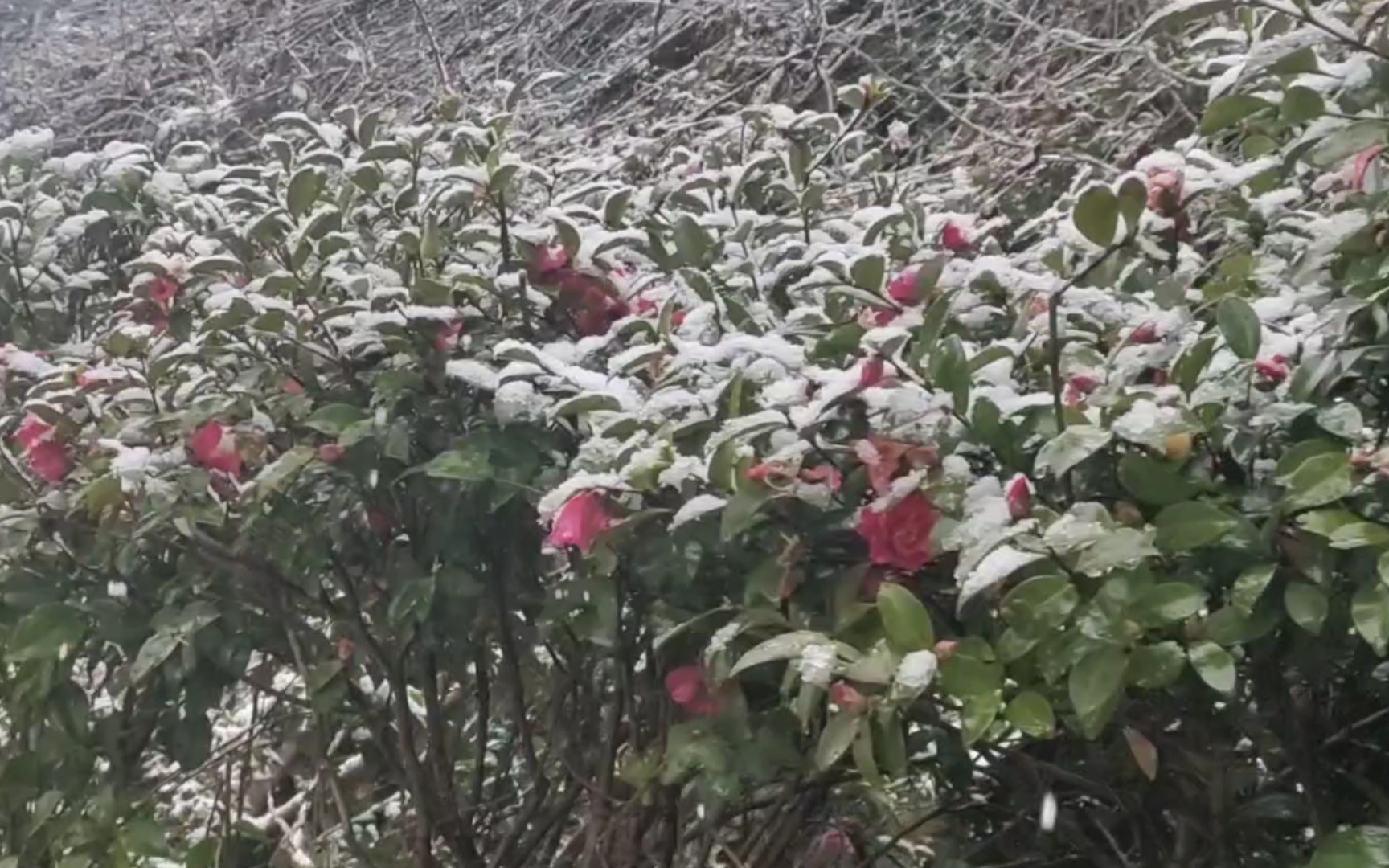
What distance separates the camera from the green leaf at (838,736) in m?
1.27

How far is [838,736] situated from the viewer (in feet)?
4.19

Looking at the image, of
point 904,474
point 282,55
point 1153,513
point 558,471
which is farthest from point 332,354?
point 282,55

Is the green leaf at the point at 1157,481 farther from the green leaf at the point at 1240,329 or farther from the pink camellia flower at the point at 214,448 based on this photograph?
the pink camellia flower at the point at 214,448

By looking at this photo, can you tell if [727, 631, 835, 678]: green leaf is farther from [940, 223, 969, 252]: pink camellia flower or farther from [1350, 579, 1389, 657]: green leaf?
[940, 223, 969, 252]: pink camellia flower

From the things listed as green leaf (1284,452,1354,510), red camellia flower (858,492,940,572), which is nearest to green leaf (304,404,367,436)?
red camellia flower (858,492,940,572)

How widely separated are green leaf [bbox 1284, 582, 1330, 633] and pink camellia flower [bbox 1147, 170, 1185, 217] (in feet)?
1.76

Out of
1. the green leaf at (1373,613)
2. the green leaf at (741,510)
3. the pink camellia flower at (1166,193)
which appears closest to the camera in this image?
the green leaf at (1373,613)

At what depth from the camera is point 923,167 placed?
3477 mm

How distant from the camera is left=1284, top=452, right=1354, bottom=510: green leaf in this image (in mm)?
1189

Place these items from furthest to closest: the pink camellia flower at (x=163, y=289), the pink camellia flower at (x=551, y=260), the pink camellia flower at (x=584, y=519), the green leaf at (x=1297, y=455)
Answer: the pink camellia flower at (x=163, y=289) → the pink camellia flower at (x=551, y=260) → the pink camellia flower at (x=584, y=519) → the green leaf at (x=1297, y=455)

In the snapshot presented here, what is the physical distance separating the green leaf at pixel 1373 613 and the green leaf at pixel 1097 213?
0.38m

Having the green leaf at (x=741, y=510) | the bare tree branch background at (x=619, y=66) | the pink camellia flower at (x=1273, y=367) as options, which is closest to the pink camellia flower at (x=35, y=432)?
the green leaf at (x=741, y=510)

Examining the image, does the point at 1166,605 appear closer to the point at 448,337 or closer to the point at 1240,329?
the point at 1240,329

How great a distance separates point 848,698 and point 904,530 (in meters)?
0.15
